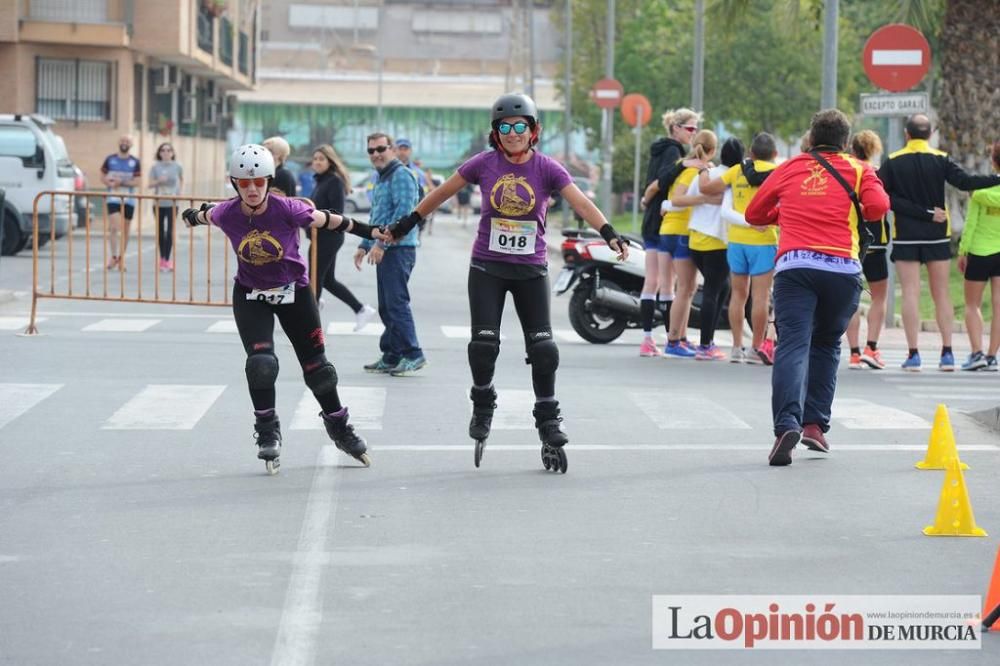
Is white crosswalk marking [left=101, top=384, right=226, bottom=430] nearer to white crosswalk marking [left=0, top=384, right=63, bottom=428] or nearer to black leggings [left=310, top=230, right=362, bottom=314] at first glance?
white crosswalk marking [left=0, top=384, right=63, bottom=428]

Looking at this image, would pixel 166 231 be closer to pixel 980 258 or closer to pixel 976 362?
pixel 976 362

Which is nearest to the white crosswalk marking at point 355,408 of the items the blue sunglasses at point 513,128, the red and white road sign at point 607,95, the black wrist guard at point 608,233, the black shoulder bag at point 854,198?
the black wrist guard at point 608,233

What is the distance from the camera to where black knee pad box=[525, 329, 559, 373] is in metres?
9.61

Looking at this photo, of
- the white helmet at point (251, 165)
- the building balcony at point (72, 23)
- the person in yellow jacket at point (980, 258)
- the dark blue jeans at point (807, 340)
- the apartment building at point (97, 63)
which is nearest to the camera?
the white helmet at point (251, 165)

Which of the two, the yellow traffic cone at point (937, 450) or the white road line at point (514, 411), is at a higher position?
the yellow traffic cone at point (937, 450)

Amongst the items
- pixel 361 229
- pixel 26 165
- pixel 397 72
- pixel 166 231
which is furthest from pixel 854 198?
pixel 397 72

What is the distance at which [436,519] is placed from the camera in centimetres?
805

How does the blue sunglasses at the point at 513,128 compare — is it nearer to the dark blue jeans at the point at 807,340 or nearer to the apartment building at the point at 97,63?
the dark blue jeans at the point at 807,340

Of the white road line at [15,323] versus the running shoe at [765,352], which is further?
the white road line at [15,323]

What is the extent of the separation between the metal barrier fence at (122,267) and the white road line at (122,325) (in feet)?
0.79

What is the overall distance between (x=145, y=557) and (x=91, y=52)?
39480 millimetres

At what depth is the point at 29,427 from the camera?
10758 millimetres

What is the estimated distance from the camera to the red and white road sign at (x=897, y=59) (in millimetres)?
18594

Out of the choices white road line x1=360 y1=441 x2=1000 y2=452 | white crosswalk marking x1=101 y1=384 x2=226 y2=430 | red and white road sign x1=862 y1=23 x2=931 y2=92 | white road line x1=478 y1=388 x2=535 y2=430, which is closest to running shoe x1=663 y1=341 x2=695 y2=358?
white road line x1=478 y1=388 x2=535 y2=430
